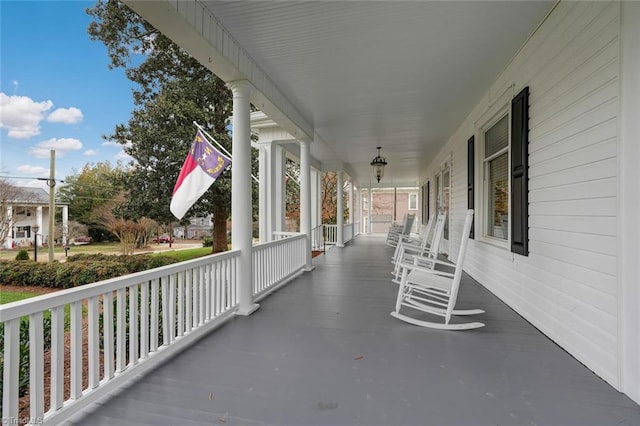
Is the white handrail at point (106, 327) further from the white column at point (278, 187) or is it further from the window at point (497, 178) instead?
the white column at point (278, 187)

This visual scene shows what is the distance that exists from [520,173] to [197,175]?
332 cm

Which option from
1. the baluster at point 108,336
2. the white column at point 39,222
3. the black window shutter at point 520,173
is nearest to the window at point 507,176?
the black window shutter at point 520,173

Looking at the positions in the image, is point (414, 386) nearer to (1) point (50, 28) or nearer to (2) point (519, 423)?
(2) point (519, 423)

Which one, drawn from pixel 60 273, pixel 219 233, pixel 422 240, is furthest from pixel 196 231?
pixel 422 240

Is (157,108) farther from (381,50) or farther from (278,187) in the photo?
(381,50)

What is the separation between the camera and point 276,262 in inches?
174

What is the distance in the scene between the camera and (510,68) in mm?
3342

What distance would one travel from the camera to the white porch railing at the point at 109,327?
1.36m

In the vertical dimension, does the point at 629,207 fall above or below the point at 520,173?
below

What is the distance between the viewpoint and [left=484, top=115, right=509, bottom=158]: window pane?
374cm

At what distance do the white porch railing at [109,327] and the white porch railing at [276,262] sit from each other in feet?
1.91

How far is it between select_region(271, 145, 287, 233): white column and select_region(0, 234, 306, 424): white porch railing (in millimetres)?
3606

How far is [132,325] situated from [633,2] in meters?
3.58

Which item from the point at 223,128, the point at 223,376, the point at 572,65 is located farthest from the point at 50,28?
the point at 572,65
